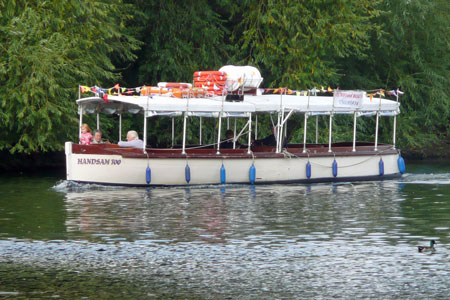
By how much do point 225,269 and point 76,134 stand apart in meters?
19.9

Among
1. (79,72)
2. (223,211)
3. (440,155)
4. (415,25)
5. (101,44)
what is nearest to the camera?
(223,211)

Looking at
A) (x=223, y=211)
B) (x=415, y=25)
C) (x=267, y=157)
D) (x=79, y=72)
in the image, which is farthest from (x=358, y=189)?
(x=415, y=25)

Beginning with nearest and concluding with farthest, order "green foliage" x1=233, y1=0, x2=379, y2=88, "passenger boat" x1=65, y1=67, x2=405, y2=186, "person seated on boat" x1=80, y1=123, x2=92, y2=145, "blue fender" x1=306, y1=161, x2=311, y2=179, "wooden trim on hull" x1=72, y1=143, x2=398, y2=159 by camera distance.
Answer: "wooden trim on hull" x1=72, y1=143, x2=398, y2=159
"passenger boat" x1=65, y1=67, x2=405, y2=186
"person seated on boat" x1=80, y1=123, x2=92, y2=145
"blue fender" x1=306, y1=161, x2=311, y2=179
"green foliage" x1=233, y1=0, x2=379, y2=88

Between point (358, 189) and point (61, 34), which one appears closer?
point (358, 189)

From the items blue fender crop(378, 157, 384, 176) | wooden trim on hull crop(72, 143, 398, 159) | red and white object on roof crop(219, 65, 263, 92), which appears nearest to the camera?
wooden trim on hull crop(72, 143, 398, 159)

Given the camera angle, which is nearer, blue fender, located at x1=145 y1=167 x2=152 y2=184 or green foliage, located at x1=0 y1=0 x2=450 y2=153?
blue fender, located at x1=145 y1=167 x2=152 y2=184

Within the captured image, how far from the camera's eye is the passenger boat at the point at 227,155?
1117 inches

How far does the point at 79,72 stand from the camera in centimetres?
3319

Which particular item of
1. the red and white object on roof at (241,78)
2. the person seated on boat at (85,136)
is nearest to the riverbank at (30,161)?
the person seated on boat at (85,136)

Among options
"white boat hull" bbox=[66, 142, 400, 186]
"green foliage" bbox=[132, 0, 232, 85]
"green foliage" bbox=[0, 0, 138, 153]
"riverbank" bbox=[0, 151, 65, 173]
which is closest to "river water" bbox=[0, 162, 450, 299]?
"white boat hull" bbox=[66, 142, 400, 186]

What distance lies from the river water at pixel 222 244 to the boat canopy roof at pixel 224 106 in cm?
248

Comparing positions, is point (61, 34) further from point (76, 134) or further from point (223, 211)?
point (223, 211)

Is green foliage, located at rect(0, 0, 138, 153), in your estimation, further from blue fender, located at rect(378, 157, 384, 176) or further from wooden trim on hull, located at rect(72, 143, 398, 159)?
blue fender, located at rect(378, 157, 384, 176)

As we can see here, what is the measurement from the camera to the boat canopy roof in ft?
95.7
